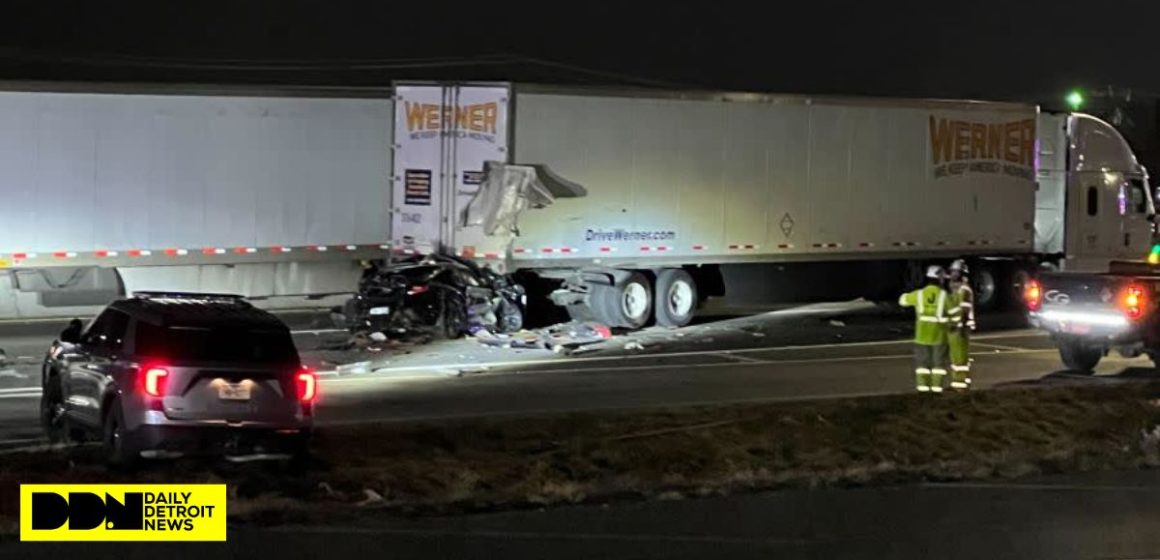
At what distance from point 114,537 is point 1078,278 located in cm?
1464

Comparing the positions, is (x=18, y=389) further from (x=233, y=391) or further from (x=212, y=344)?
(x=233, y=391)

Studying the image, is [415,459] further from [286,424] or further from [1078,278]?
[1078,278]

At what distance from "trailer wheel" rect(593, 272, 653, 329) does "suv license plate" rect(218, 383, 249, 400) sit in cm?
1377

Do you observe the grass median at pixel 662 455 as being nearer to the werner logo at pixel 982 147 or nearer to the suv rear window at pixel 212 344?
the suv rear window at pixel 212 344

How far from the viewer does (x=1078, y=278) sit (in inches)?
821

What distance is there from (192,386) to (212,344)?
42 cm

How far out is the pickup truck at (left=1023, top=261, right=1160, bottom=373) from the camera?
20.3 metres

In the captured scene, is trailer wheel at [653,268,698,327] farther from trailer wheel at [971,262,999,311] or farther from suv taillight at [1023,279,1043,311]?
trailer wheel at [971,262,999,311]

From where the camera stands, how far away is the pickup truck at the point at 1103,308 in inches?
798

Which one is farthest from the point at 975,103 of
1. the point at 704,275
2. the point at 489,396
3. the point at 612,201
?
the point at 489,396

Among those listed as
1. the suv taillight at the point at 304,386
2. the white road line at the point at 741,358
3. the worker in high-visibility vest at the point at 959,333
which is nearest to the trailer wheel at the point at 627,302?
the white road line at the point at 741,358

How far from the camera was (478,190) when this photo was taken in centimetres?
2436

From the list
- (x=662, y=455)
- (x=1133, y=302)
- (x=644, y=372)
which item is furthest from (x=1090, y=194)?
(x=662, y=455)

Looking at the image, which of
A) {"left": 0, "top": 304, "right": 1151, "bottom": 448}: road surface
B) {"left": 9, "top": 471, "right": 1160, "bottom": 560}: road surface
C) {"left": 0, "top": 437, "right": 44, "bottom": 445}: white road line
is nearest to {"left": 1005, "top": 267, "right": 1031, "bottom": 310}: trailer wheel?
{"left": 0, "top": 304, "right": 1151, "bottom": 448}: road surface
